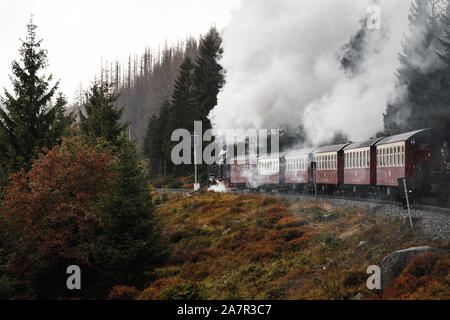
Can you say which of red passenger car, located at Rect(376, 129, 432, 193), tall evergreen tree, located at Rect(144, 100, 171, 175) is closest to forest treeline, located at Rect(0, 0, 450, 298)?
red passenger car, located at Rect(376, 129, 432, 193)

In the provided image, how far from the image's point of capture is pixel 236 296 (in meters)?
16.0

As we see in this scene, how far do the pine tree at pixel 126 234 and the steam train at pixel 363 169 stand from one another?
8044 millimetres

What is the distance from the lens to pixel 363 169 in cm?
2756

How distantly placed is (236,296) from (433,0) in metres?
45.6

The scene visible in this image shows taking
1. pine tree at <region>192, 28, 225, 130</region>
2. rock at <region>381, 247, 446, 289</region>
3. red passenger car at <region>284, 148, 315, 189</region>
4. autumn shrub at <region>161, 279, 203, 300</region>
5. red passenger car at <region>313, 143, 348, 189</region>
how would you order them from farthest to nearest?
pine tree at <region>192, 28, 225, 130</region> < red passenger car at <region>284, 148, 315, 189</region> < red passenger car at <region>313, 143, 348, 189</region> < autumn shrub at <region>161, 279, 203, 300</region> < rock at <region>381, 247, 446, 289</region>

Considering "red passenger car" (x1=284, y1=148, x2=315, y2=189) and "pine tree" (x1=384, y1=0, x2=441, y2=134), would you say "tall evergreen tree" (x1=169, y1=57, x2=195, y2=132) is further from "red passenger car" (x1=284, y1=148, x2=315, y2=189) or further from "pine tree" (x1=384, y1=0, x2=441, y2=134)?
"red passenger car" (x1=284, y1=148, x2=315, y2=189)

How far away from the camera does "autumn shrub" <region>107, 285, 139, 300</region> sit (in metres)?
18.0

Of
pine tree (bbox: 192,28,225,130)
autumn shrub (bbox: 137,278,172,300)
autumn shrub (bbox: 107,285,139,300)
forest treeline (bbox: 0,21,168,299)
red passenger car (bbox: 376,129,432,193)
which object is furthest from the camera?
pine tree (bbox: 192,28,225,130)

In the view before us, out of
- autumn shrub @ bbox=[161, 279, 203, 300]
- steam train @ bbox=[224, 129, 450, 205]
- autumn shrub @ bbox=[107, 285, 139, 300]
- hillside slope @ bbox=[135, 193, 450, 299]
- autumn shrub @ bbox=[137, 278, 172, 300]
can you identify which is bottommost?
autumn shrub @ bbox=[107, 285, 139, 300]

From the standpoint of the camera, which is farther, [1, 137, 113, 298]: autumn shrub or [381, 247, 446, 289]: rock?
[1, 137, 113, 298]: autumn shrub

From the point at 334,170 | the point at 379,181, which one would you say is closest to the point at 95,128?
the point at 334,170

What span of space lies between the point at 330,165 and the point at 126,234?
54.6 ft

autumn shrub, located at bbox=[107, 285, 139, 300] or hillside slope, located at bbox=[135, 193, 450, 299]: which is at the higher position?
hillside slope, located at bbox=[135, 193, 450, 299]

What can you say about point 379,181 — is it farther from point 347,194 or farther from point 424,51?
point 424,51
